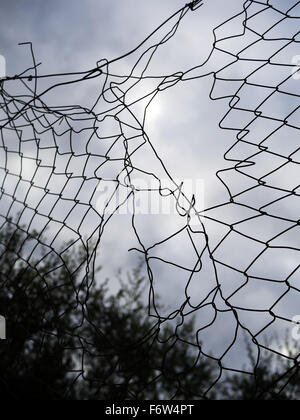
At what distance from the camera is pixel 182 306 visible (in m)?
0.77

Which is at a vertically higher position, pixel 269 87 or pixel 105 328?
pixel 105 328

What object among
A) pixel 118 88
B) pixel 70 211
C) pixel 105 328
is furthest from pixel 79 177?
pixel 105 328

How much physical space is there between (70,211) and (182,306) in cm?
44
